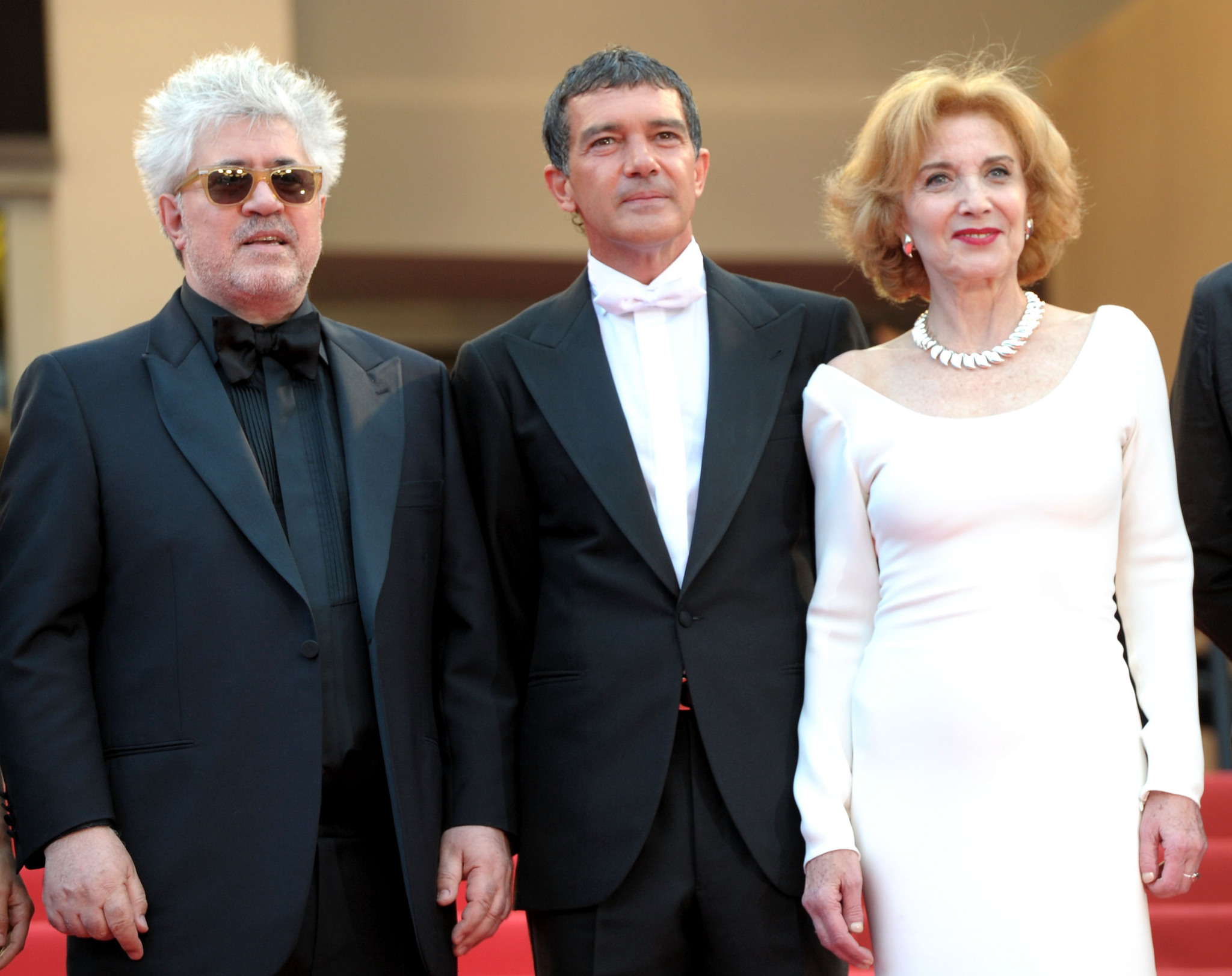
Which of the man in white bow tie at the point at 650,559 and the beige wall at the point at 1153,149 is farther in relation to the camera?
the beige wall at the point at 1153,149

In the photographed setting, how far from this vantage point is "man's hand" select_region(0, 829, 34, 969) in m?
2.22

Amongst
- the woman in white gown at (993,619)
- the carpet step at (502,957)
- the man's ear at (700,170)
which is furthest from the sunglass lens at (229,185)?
the carpet step at (502,957)

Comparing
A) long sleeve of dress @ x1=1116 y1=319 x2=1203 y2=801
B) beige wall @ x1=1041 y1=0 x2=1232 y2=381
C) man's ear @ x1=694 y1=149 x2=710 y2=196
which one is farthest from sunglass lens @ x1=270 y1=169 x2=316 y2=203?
beige wall @ x1=1041 y1=0 x2=1232 y2=381

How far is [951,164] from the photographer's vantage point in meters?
2.49

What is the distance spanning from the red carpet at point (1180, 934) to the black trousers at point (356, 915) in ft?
4.11

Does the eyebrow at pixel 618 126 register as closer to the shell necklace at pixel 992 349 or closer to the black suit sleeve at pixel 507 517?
the black suit sleeve at pixel 507 517

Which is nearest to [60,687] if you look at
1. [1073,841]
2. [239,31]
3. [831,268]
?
[1073,841]

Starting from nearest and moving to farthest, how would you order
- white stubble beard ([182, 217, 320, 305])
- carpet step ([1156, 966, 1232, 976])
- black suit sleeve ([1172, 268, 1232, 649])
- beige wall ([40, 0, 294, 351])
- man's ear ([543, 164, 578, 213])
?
white stubble beard ([182, 217, 320, 305]), black suit sleeve ([1172, 268, 1232, 649]), man's ear ([543, 164, 578, 213]), carpet step ([1156, 966, 1232, 976]), beige wall ([40, 0, 294, 351])

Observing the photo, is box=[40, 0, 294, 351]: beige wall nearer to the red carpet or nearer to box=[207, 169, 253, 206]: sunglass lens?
the red carpet

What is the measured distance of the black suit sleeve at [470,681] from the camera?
2.41 metres

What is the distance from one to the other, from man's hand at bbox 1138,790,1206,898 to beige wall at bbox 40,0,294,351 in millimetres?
4749

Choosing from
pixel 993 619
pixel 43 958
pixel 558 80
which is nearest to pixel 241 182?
pixel 993 619

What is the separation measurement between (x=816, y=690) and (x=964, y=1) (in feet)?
20.9

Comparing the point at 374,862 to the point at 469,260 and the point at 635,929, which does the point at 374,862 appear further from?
the point at 469,260
